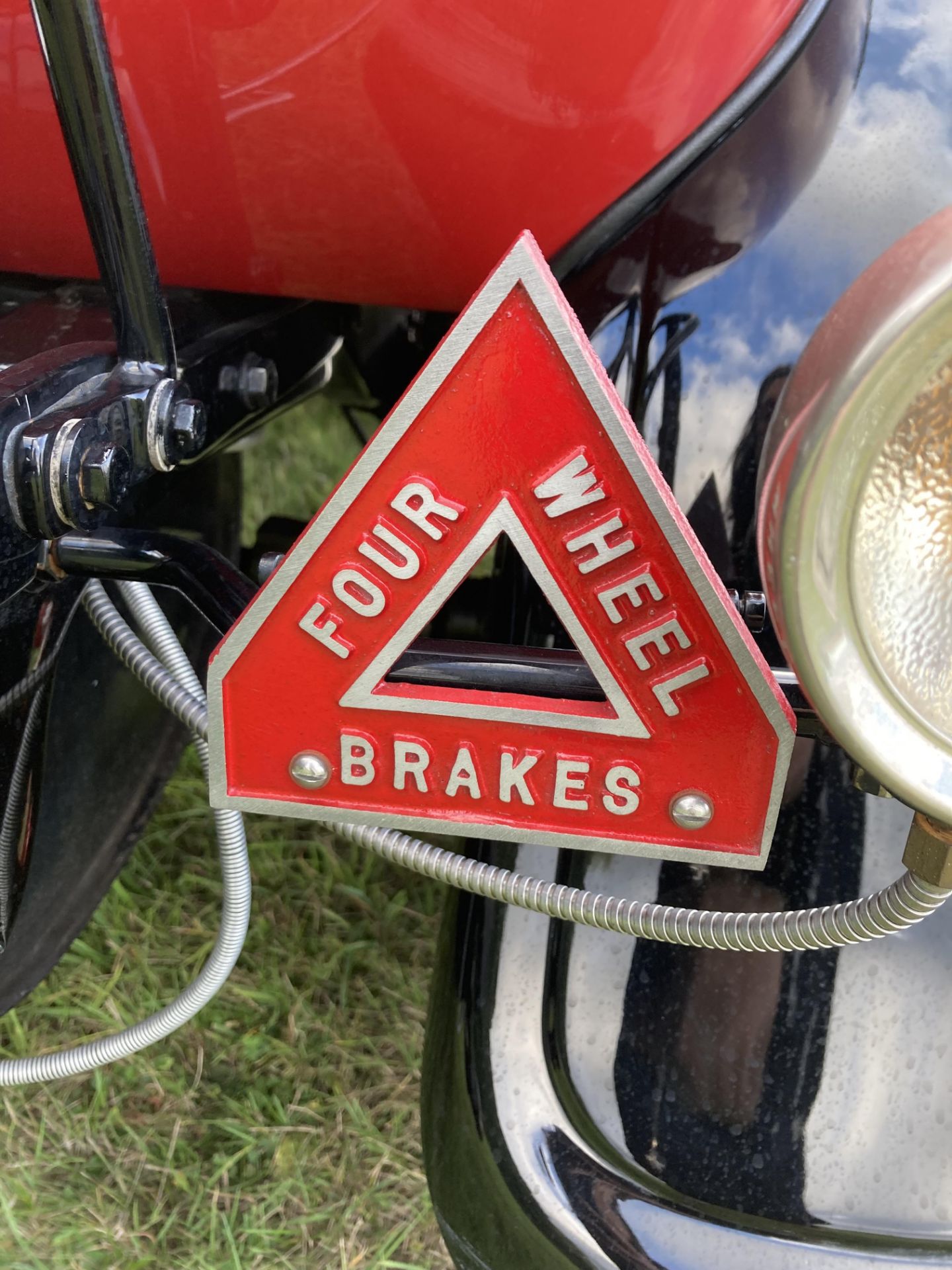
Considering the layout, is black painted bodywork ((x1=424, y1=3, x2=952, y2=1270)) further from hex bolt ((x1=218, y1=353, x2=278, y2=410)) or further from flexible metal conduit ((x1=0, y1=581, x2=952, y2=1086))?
hex bolt ((x1=218, y1=353, x2=278, y2=410))

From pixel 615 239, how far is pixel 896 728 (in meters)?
0.43

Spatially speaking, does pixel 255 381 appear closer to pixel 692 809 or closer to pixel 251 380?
pixel 251 380

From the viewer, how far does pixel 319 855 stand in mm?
1451

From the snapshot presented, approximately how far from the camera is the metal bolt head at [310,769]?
0.52 m

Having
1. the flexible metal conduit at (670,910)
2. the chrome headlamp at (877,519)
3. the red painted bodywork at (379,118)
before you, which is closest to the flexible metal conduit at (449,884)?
the flexible metal conduit at (670,910)

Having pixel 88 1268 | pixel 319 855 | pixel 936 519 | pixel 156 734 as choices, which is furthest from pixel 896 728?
pixel 319 855

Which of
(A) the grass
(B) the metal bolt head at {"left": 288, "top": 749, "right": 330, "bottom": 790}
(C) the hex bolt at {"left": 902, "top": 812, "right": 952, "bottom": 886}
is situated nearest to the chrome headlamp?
(C) the hex bolt at {"left": 902, "top": 812, "right": 952, "bottom": 886}

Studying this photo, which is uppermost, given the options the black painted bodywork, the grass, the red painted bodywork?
the red painted bodywork

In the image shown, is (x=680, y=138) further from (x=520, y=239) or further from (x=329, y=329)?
(x=329, y=329)

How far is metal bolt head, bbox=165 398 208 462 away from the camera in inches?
22.8

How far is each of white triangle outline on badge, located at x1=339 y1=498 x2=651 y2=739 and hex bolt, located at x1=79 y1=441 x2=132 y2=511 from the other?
16 cm

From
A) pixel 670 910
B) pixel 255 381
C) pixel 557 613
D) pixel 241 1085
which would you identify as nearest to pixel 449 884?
pixel 670 910

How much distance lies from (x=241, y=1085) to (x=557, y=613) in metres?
0.94

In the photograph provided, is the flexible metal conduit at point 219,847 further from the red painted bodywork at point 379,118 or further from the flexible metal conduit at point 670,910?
the red painted bodywork at point 379,118
